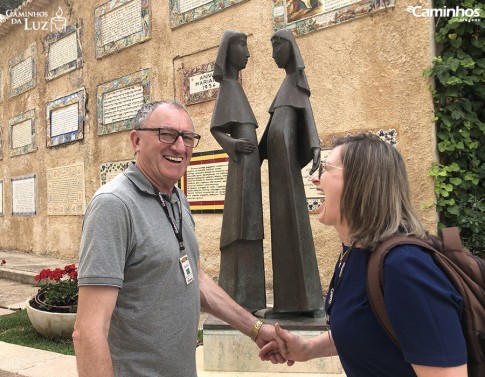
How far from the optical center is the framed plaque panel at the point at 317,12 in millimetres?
5141

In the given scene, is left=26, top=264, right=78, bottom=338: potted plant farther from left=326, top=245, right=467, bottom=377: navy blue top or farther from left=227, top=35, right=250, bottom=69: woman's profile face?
left=326, top=245, right=467, bottom=377: navy blue top

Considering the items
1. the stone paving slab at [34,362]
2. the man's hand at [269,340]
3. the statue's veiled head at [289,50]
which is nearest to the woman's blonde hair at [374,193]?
the man's hand at [269,340]

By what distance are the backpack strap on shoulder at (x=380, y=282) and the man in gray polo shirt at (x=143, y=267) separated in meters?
0.66

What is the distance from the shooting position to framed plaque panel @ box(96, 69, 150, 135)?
762 cm

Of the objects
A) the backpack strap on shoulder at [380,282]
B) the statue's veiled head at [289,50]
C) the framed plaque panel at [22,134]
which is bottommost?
the backpack strap on shoulder at [380,282]

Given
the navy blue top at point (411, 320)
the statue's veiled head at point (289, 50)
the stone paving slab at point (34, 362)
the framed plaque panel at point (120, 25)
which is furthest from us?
the framed plaque panel at point (120, 25)

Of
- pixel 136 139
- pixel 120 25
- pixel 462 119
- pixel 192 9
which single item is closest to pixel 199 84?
pixel 192 9

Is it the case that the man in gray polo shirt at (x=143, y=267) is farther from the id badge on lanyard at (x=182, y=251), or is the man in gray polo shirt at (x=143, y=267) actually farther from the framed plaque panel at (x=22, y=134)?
the framed plaque panel at (x=22, y=134)

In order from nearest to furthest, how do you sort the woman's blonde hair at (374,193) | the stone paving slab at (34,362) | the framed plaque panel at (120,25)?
1. the woman's blonde hair at (374,193)
2. the stone paving slab at (34,362)
3. the framed plaque panel at (120,25)

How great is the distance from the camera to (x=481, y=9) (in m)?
4.45

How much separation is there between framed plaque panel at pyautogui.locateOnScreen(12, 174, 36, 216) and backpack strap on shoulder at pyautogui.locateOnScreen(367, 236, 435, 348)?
10.4 m

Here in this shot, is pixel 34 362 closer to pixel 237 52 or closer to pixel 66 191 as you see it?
pixel 237 52

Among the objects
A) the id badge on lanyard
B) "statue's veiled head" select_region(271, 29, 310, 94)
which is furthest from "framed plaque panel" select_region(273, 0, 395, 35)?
the id badge on lanyard

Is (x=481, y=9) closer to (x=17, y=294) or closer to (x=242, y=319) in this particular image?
(x=242, y=319)
